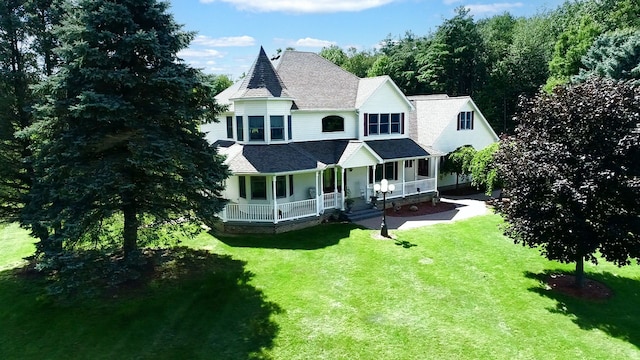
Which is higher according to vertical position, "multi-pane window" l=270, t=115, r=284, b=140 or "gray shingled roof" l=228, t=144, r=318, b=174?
"multi-pane window" l=270, t=115, r=284, b=140

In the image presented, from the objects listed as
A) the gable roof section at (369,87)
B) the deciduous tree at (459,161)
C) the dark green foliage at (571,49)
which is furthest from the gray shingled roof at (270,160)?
the dark green foliage at (571,49)

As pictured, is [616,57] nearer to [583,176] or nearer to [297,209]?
[583,176]

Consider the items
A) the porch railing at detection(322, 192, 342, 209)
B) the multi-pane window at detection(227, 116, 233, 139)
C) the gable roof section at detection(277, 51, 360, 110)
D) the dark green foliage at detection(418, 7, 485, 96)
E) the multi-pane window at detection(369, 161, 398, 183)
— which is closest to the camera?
the porch railing at detection(322, 192, 342, 209)

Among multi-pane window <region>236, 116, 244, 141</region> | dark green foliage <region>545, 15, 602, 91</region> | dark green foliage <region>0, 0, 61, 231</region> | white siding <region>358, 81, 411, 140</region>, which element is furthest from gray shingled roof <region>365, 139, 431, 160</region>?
dark green foliage <region>545, 15, 602, 91</region>

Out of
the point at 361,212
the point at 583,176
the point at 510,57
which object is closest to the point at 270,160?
the point at 361,212

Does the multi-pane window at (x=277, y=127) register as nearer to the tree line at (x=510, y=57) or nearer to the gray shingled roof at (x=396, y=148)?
the gray shingled roof at (x=396, y=148)

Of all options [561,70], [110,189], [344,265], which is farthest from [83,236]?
[561,70]

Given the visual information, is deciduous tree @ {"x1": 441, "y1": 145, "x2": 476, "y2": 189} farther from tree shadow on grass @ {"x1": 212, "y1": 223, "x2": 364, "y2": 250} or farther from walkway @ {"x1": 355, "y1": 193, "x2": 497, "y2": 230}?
tree shadow on grass @ {"x1": 212, "y1": 223, "x2": 364, "y2": 250}
